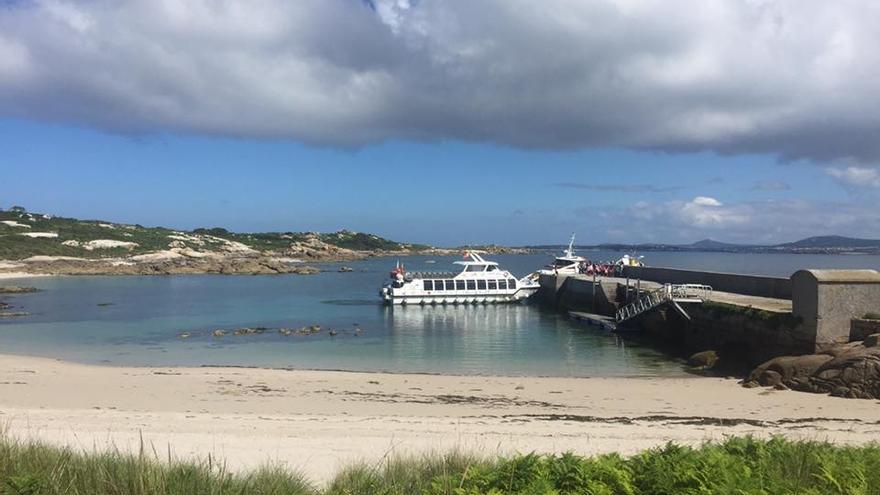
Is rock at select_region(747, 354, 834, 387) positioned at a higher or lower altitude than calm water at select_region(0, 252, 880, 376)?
higher

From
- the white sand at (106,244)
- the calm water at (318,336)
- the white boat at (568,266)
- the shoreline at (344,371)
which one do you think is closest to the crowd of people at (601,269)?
the white boat at (568,266)

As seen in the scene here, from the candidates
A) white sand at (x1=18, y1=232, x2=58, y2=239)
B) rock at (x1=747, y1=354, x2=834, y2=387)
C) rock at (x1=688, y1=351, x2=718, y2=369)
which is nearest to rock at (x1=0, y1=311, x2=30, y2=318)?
rock at (x1=688, y1=351, x2=718, y2=369)

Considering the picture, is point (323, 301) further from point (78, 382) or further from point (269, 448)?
point (269, 448)

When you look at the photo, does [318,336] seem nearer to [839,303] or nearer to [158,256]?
[839,303]

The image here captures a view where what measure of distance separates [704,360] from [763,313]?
2788 mm

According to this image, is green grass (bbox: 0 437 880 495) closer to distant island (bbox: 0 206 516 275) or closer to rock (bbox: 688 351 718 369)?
rock (bbox: 688 351 718 369)

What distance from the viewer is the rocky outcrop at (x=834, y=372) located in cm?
1755

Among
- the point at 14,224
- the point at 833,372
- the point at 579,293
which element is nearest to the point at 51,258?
the point at 14,224

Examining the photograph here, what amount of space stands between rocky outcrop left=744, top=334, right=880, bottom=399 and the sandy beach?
0.55 meters

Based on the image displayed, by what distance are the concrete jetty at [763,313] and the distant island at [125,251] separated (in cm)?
6578

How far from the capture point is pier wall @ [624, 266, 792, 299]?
31156 mm

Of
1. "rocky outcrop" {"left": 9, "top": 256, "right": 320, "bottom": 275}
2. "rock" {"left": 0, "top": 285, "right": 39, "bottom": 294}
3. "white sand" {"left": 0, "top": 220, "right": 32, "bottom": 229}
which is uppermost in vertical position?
"white sand" {"left": 0, "top": 220, "right": 32, "bottom": 229}

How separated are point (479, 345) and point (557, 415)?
16.1 metres

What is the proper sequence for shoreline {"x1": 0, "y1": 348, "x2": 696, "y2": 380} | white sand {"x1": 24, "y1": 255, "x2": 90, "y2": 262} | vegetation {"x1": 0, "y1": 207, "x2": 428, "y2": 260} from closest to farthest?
shoreline {"x1": 0, "y1": 348, "x2": 696, "y2": 380} → white sand {"x1": 24, "y1": 255, "x2": 90, "y2": 262} → vegetation {"x1": 0, "y1": 207, "x2": 428, "y2": 260}
